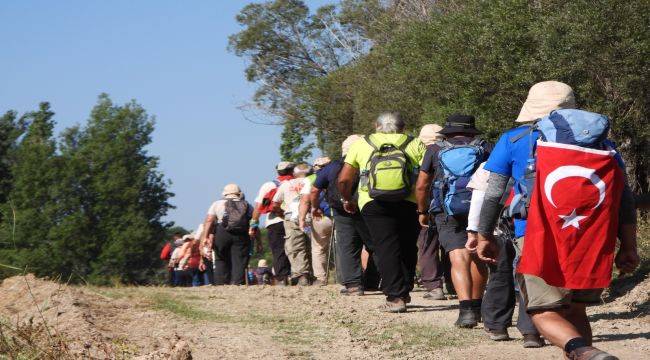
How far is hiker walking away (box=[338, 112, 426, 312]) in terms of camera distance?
10031mm

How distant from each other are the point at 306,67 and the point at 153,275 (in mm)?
26938

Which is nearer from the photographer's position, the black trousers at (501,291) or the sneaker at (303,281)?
the black trousers at (501,291)

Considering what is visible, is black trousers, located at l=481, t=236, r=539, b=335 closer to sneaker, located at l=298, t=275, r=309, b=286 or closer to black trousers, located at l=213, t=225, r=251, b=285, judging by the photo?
sneaker, located at l=298, t=275, r=309, b=286

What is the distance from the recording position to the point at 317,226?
48.8 ft

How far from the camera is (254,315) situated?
35.9 feet

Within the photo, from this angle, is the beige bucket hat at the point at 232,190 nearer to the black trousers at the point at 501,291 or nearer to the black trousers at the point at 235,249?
the black trousers at the point at 235,249

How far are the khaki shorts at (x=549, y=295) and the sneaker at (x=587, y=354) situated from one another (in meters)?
0.30

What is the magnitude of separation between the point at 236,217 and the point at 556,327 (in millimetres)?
10851

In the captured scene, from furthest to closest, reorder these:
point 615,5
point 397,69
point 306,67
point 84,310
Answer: point 306,67, point 397,69, point 615,5, point 84,310

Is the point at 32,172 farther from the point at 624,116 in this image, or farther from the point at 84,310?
the point at 84,310

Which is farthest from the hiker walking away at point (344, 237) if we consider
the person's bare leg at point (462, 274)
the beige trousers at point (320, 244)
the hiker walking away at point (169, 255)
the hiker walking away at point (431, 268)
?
the hiker walking away at point (169, 255)

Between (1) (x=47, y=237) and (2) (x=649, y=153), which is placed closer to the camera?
(2) (x=649, y=153)

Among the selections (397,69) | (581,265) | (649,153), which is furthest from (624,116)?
(581,265)

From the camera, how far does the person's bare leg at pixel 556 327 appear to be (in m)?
5.44
